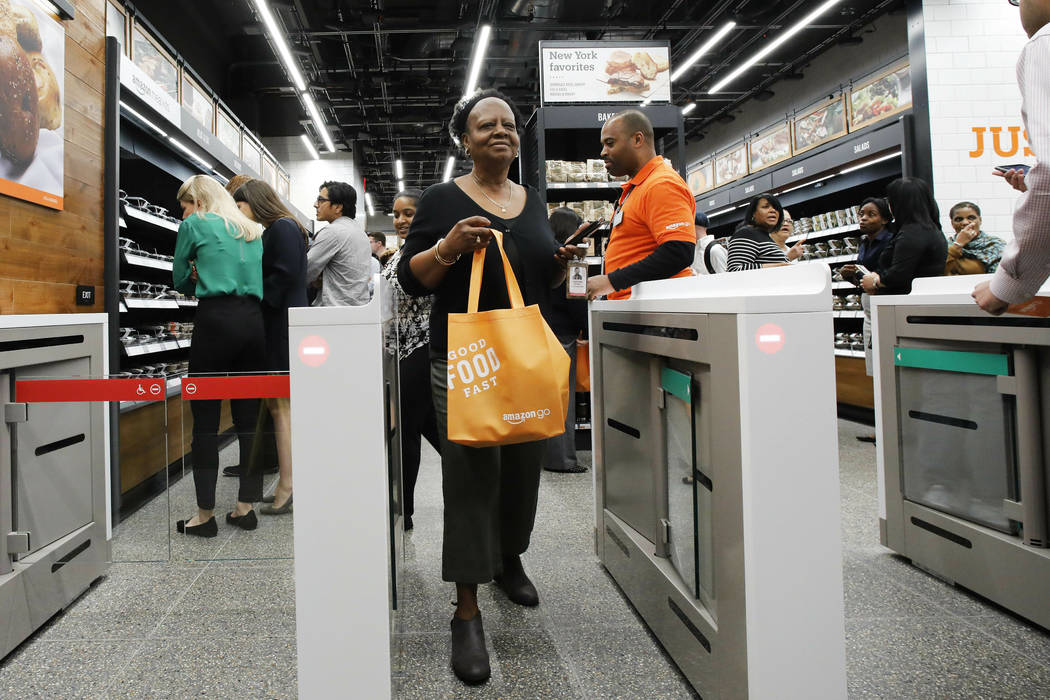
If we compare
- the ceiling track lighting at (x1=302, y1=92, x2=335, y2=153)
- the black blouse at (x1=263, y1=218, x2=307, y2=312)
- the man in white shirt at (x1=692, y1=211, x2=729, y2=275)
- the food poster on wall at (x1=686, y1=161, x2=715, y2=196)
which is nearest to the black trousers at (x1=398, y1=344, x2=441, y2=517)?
the black blouse at (x1=263, y1=218, x2=307, y2=312)

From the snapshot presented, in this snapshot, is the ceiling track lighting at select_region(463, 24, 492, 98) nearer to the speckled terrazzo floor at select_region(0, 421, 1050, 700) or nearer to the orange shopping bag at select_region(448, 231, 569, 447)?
the speckled terrazzo floor at select_region(0, 421, 1050, 700)

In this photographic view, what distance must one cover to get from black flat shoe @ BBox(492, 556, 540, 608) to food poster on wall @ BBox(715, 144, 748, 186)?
341 inches

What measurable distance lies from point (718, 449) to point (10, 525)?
2135 millimetres

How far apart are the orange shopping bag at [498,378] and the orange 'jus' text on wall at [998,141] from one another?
6.06m

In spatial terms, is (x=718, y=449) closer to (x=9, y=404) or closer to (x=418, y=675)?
(x=418, y=675)

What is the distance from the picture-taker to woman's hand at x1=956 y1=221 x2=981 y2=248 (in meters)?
4.11

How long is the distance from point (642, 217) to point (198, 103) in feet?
14.6

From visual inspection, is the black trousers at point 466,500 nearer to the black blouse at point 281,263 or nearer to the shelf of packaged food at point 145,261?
the black blouse at point 281,263

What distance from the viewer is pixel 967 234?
4117 millimetres

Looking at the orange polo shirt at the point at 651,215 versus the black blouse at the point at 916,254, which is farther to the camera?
the black blouse at the point at 916,254

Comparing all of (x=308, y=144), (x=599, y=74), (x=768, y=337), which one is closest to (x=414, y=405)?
(x=768, y=337)

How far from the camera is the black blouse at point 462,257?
1.70 metres

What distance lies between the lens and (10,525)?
78.4 inches

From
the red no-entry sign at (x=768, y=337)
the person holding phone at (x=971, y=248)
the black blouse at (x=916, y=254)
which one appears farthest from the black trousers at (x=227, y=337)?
the person holding phone at (x=971, y=248)
